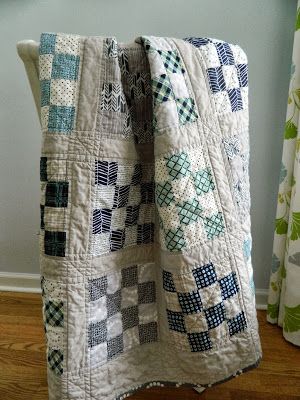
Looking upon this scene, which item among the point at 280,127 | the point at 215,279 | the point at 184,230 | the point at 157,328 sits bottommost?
the point at 157,328

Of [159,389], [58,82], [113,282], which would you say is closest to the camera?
[58,82]

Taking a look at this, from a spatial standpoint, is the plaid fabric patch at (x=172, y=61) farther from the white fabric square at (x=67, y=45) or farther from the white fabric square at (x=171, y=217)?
the white fabric square at (x=171, y=217)

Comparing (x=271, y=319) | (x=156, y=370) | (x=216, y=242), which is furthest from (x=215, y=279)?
(x=271, y=319)

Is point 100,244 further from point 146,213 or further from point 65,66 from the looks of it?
point 65,66

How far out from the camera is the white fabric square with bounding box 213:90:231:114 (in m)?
0.70

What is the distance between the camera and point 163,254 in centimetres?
69

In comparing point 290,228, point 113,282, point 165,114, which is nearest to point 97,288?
point 113,282

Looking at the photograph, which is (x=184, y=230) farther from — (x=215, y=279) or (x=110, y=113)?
(x=110, y=113)

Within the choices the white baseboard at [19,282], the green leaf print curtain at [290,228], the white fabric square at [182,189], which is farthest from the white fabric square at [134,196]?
the white baseboard at [19,282]

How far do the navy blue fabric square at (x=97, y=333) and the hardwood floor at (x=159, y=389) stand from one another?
0.43 metres

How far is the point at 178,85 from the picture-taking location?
66 centimetres

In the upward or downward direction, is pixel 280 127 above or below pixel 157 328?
above

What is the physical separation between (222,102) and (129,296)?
1.51 feet

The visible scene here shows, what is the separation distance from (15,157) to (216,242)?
1.00m
